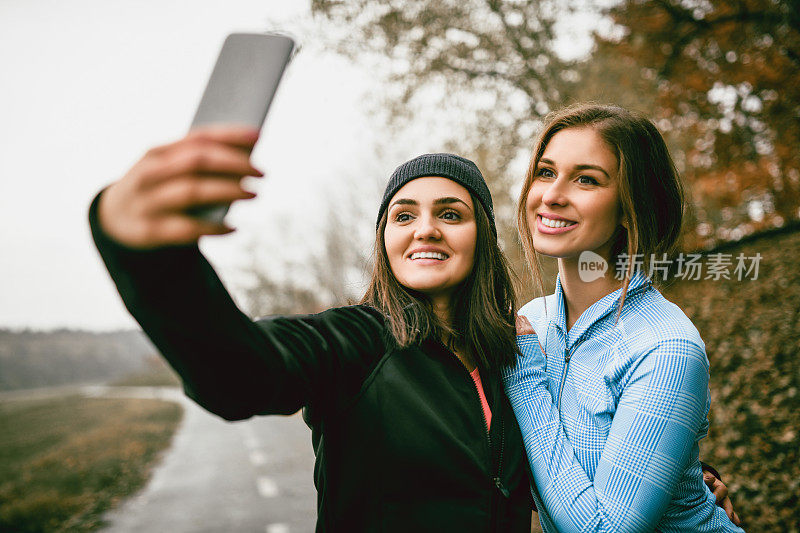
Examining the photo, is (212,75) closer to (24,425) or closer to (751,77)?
(751,77)

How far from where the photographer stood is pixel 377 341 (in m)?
1.57

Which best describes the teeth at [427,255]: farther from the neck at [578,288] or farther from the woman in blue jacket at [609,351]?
the neck at [578,288]

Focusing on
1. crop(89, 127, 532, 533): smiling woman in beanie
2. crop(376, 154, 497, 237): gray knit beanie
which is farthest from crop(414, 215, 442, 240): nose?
crop(376, 154, 497, 237): gray knit beanie

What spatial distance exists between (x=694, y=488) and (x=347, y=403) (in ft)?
4.50

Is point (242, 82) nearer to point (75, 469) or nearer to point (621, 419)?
point (621, 419)

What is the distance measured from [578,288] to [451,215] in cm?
68

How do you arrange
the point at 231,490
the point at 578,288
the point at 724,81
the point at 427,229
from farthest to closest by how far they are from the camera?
the point at 724,81, the point at 231,490, the point at 578,288, the point at 427,229

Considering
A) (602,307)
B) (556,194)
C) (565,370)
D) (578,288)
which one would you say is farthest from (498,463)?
(556,194)

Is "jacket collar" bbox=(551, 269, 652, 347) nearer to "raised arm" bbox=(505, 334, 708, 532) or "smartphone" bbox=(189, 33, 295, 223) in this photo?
"raised arm" bbox=(505, 334, 708, 532)

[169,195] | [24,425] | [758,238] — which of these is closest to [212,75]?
[169,195]

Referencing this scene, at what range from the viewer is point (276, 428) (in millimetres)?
15680

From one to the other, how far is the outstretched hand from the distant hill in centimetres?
7799

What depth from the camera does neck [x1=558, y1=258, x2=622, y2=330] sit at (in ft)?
6.86

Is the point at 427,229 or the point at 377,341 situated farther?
the point at 427,229
